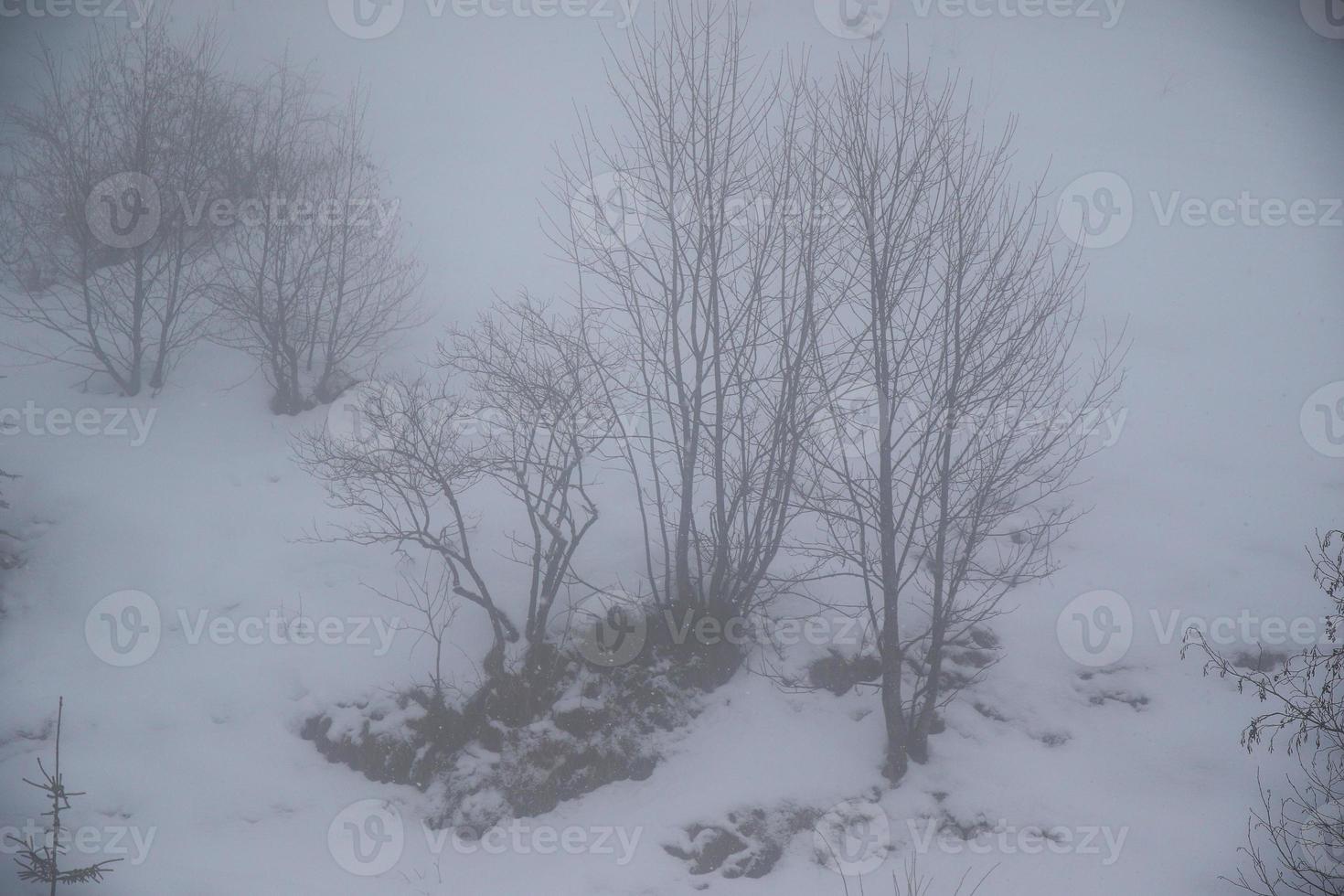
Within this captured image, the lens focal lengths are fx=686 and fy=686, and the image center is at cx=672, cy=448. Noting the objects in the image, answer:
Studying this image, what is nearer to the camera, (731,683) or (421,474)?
(421,474)

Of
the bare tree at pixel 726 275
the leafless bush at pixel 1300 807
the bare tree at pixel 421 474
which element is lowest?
the leafless bush at pixel 1300 807

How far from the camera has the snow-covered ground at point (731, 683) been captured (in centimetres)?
698

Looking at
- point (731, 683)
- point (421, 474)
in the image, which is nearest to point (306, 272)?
point (421, 474)

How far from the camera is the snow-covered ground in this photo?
6977mm

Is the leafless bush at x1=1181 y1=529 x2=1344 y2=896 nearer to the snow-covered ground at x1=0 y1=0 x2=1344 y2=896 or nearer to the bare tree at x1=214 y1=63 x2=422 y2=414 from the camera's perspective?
the snow-covered ground at x1=0 y1=0 x2=1344 y2=896

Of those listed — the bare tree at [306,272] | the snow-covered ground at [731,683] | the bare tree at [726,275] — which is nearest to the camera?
the snow-covered ground at [731,683]

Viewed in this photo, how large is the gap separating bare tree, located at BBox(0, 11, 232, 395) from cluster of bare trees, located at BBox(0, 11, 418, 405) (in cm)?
3

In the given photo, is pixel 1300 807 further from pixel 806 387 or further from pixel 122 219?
pixel 122 219

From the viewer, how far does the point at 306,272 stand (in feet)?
38.2

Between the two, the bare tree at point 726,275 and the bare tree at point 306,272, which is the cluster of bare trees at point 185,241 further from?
the bare tree at point 726,275

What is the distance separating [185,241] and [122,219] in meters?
0.91

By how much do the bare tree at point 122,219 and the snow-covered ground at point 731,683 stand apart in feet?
2.61

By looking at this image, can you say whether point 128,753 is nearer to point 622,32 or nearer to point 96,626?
point 96,626

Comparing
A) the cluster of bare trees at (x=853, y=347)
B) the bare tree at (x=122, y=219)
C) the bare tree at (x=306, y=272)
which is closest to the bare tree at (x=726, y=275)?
the cluster of bare trees at (x=853, y=347)
